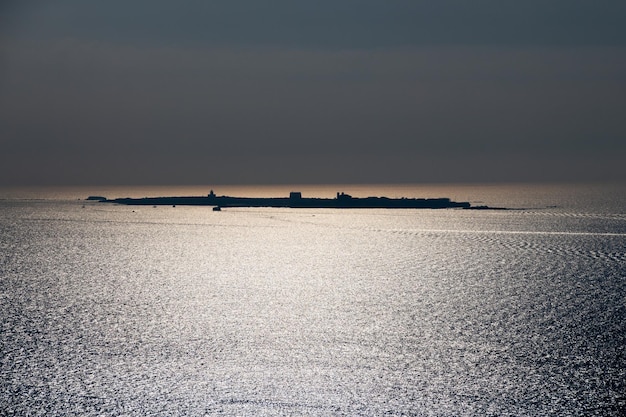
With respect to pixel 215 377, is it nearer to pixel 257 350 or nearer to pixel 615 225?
pixel 257 350

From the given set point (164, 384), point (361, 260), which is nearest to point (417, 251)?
point (361, 260)

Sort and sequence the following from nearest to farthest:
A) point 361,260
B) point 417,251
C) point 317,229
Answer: point 361,260 → point 417,251 → point 317,229

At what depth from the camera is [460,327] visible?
90.4 feet

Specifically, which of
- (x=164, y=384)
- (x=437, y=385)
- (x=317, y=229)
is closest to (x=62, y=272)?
(x=164, y=384)

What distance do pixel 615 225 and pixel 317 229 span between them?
47820 millimetres

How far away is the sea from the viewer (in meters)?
17.1

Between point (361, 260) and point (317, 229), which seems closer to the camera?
point (361, 260)

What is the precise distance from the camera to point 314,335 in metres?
25.7

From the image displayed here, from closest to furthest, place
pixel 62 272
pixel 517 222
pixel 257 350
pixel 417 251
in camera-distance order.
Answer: pixel 257 350, pixel 62 272, pixel 417 251, pixel 517 222

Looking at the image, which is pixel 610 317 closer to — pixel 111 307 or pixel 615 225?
pixel 111 307

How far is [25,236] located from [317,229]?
41901 millimetres

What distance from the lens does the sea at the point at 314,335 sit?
56.0 feet

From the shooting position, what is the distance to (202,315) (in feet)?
101

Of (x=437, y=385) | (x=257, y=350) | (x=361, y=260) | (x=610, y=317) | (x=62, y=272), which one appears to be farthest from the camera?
(x=361, y=260)
